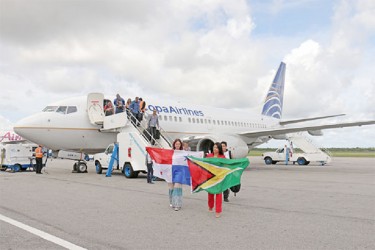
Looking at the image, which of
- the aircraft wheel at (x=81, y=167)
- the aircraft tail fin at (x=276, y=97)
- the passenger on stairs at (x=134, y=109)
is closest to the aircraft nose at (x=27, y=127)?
the aircraft wheel at (x=81, y=167)

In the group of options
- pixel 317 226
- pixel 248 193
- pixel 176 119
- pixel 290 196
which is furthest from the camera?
pixel 176 119

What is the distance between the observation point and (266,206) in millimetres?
8102

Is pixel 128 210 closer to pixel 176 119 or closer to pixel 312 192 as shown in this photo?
pixel 312 192

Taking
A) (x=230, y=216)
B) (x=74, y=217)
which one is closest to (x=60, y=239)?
A: (x=74, y=217)

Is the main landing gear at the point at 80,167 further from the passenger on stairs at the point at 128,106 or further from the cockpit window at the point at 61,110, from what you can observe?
the passenger on stairs at the point at 128,106

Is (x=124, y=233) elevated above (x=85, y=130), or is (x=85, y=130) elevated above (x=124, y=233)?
(x=85, y=130)

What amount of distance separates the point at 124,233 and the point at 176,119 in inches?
589

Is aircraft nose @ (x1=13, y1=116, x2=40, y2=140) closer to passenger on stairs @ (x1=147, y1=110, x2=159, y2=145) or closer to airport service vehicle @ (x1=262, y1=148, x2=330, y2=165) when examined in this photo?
passenger on stairs @ (x1=147, y1=110, x2=159, y2=145)

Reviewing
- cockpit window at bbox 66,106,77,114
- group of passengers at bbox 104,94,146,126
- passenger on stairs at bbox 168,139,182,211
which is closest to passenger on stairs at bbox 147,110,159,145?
group of passengers at bbox 104,94,146,126

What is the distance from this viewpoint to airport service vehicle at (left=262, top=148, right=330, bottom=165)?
29.3 m

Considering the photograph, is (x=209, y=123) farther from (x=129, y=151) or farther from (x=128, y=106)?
(x=129, y=151)

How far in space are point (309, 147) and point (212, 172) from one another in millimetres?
24876

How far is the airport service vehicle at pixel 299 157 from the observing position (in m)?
29.3

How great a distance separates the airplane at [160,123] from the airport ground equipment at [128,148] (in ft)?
1.81
